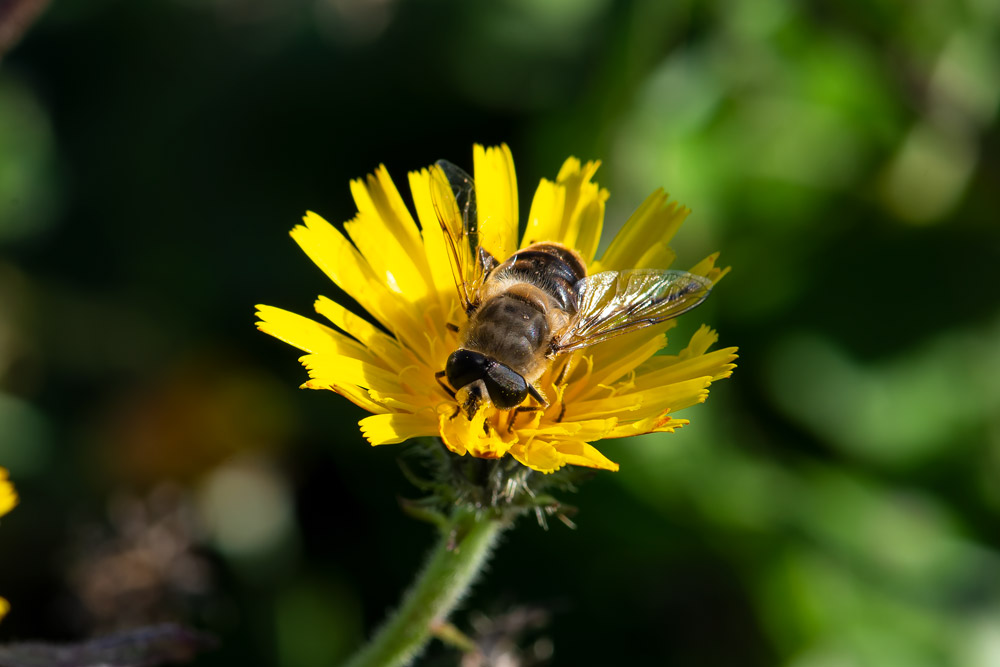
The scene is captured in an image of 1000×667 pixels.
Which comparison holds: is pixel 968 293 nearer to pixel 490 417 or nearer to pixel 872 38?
pixel 872 38

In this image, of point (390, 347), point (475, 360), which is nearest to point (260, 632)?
point (390, 347)

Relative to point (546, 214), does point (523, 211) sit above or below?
below

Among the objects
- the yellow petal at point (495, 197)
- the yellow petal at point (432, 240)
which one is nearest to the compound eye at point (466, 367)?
the yellow petal at point (432, 240)

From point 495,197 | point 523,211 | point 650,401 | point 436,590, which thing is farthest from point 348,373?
point 523,211

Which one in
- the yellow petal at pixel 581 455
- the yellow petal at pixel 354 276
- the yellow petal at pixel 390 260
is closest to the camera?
the yellow petal at pixel 581 455

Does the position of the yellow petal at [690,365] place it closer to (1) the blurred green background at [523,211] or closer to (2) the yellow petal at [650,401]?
(2) the yellow petal at [650,401]

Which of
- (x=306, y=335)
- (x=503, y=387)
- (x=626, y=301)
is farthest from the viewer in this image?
(x=626, y=301)

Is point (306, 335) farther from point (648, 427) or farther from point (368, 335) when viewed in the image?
point (648, 427)

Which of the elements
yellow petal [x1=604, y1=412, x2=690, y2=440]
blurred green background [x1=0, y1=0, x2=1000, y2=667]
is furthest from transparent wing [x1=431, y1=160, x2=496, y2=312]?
blurred green background [x1=0, y1=0, x2=1000, y2=667]
